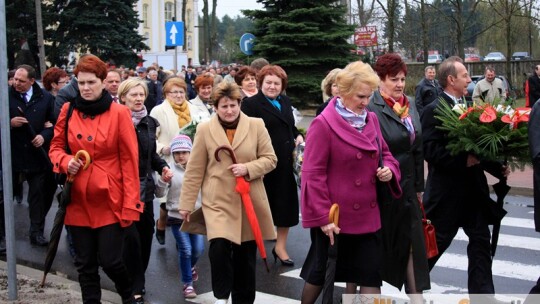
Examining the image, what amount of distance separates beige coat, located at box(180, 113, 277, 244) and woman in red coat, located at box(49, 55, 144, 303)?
0.50m

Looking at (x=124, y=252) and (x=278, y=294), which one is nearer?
(x=124, y=252)

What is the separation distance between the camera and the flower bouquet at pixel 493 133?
18.2 ft

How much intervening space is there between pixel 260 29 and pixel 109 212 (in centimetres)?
2191

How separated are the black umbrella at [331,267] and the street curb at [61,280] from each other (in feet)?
8.02

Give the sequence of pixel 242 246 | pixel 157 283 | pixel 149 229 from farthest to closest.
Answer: pixel 157 283 < pixel 149 229 < pixel 242 246

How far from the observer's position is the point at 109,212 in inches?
218

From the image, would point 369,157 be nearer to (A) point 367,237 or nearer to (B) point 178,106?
(A) point 367,237

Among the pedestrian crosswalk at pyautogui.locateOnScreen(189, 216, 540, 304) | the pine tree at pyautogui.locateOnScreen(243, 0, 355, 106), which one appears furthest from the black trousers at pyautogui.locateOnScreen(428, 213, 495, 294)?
the pine tree at pyautogui.locateOnScreen(243, 0, 355, 106)

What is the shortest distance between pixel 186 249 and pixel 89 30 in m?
31.0

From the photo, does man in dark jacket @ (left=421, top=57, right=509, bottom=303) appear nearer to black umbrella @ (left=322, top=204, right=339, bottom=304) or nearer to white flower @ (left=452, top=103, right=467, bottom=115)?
white flower @ (left=452, top=103, right=467, bottom=115)

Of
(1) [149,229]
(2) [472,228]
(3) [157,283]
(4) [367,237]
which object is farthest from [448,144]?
(3) [157,283]

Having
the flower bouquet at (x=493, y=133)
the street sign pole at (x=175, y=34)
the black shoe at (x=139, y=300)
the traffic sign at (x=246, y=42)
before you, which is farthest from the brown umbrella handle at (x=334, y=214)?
the traffic sign at (x=246, y=42)

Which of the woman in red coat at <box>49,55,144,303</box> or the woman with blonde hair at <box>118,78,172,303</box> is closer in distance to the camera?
the woman in red coat at <box>49,55,144,303</box>

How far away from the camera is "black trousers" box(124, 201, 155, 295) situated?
6.07 metres
